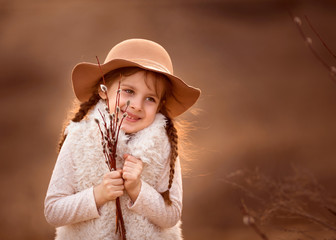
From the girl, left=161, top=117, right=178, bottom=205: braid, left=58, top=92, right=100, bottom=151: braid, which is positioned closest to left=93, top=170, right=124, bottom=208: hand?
Result: the girl

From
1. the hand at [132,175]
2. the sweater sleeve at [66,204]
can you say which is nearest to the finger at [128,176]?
the hand at [132,175]

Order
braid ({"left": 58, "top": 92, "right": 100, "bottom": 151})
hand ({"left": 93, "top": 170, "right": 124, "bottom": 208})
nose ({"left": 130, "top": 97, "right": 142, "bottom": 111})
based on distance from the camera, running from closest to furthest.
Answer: hand ({"left": 93, "top": 170, "right": 124, "bottom": 208})
nose ({"left": 130, "top": 97, "right": 142, "bottom": 111})
braid ({"left": 58, "top": 92, "right": 100, "bottom": 151})

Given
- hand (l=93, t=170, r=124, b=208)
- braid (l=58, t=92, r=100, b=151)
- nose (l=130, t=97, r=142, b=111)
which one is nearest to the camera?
hand (l=93, t=170, r=124, b=208)

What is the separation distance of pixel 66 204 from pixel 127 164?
235 mm

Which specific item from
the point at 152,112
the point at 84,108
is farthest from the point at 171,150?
the point at 84,108

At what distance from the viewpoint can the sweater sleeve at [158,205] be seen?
125cm

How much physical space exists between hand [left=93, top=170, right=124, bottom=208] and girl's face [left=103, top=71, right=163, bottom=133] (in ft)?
0.68

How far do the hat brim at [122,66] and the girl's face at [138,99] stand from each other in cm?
5

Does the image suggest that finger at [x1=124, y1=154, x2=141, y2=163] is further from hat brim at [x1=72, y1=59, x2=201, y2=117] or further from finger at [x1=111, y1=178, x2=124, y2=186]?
hat brim at [x1=72, y1=59, x2=201, y2=117]

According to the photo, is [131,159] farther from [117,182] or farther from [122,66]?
[122,66]

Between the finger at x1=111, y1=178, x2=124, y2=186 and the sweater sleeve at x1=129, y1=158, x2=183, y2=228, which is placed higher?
the finger at x1=111, y1=178, x2=124, y2=186

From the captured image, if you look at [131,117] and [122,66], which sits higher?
[122,66]

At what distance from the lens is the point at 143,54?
141 centimetres

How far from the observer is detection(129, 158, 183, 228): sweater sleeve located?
1.25 m
